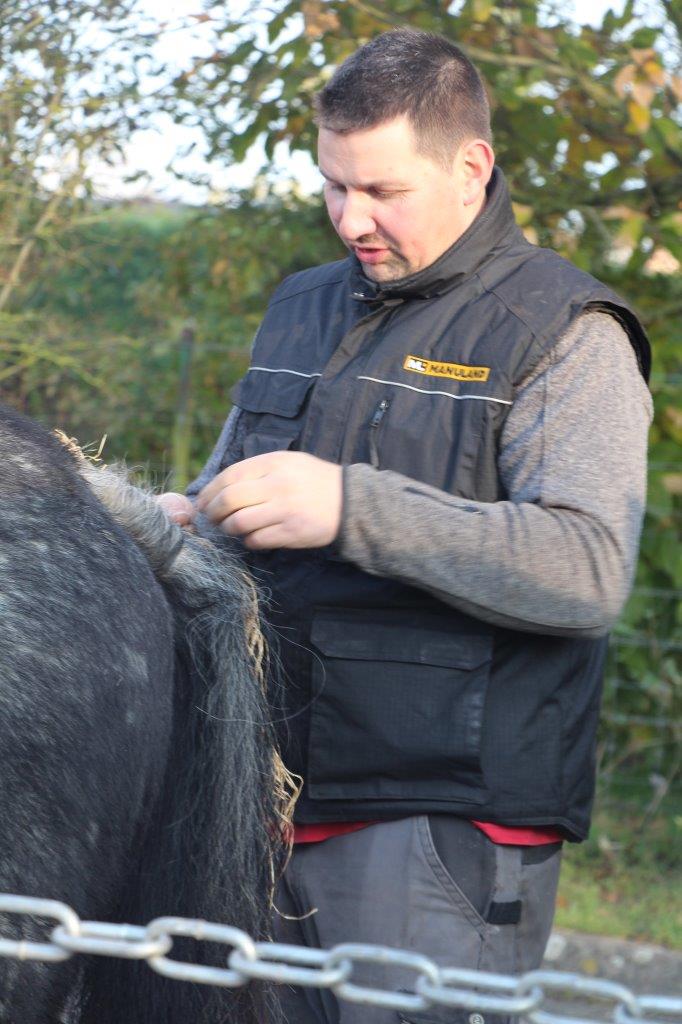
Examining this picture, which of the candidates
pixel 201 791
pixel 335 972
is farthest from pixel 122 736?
pixel 335 972

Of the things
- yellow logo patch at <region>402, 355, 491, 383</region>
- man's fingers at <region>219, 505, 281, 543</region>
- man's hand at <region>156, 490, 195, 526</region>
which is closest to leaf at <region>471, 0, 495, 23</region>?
yellow logo patch at <region>402, 355, 491, 383</region>

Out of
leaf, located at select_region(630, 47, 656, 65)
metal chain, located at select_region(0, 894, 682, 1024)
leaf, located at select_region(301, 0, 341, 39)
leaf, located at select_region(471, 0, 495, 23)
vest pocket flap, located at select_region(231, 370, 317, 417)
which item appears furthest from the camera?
leaf, located at select_region(301, 0, 341, 39)

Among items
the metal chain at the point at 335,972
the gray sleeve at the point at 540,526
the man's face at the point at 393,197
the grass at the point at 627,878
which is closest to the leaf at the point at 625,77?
the man's face at the point at 393,197

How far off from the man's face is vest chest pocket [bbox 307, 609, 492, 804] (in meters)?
0.60

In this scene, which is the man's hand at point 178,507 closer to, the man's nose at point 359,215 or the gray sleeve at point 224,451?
the gray sleeve at point 224,451

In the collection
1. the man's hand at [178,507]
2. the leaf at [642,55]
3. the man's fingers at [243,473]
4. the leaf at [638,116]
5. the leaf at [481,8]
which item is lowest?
the man's hand at [178,507]

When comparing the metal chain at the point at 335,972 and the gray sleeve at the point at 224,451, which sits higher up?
the gray sleeve at the point at 224,451

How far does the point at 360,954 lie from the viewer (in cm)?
102

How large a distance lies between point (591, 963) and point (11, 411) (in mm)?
3434

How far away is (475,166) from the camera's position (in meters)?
2.11

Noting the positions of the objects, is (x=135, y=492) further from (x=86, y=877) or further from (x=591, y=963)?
(x=591, y=963)

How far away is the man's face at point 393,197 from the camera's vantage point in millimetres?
2018

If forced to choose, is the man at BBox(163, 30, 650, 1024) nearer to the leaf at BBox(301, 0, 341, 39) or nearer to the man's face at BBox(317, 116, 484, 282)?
the man's face at BBox(317, 116, 484, 282)

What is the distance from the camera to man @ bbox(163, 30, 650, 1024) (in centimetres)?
187
